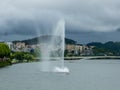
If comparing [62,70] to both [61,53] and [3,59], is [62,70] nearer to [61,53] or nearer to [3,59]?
[61,53]

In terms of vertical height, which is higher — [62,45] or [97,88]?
[62,45]

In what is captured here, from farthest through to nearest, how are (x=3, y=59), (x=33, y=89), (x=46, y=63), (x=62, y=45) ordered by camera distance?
(x=3, y=59) → (x=46, y=63) → (x=62, y=45) → (x=33, y=89)

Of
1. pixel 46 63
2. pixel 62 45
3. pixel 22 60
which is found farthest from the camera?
pixel 22 60

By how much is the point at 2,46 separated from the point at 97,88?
268ft

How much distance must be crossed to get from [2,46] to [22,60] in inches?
1967

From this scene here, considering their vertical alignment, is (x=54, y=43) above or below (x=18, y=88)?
above

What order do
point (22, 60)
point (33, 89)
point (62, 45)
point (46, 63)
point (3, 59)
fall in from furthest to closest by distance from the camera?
1. point (22, 60)
2. point (3, 59)
3. point (46, 63)
4. point (62, 45)
5. point (33, 89)

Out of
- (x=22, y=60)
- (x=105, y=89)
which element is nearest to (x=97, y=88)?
(x=105, y=89)

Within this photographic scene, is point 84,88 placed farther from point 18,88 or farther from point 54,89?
point 18,88

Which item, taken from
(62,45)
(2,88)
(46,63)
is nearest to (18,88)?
(2,88)

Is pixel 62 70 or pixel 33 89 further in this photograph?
pixel 62 70

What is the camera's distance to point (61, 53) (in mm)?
81625

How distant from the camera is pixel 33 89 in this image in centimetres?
4944

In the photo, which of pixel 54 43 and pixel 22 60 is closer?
pixel 54 43
